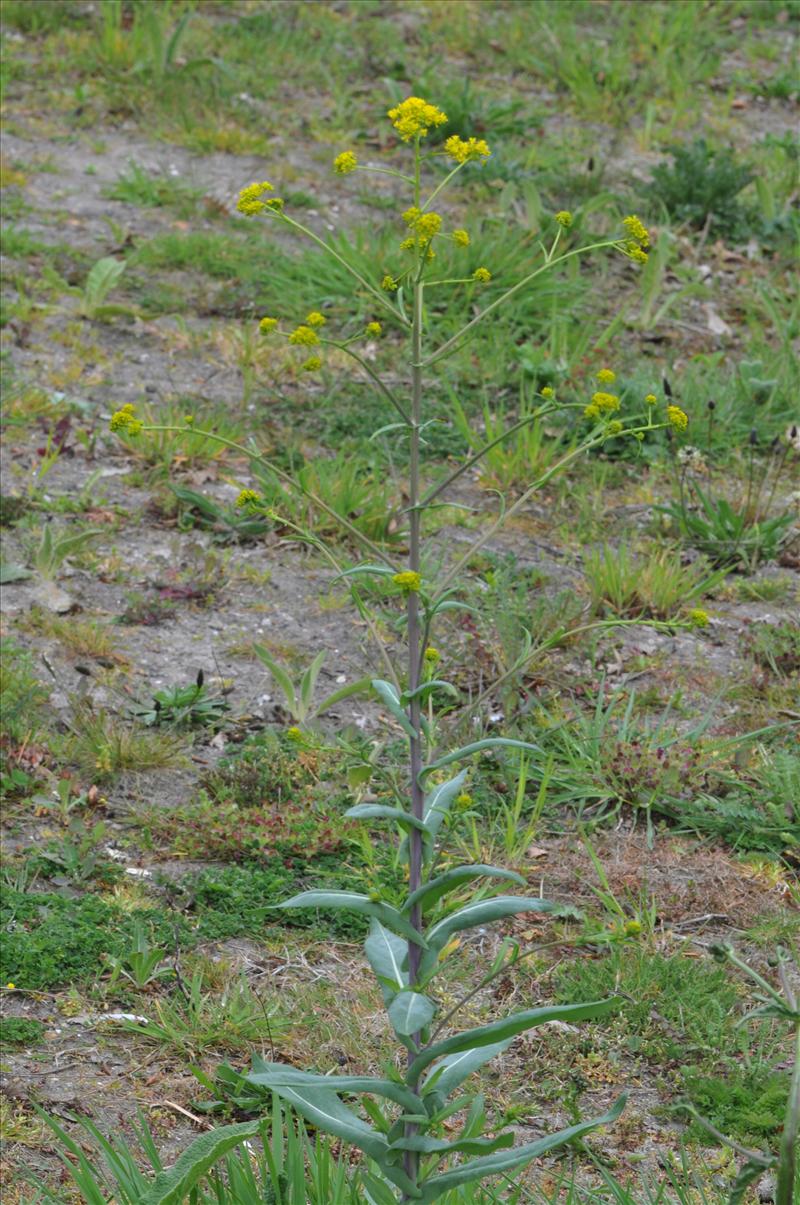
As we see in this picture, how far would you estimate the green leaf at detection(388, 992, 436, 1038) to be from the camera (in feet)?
6.29

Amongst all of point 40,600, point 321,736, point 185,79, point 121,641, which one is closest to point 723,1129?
point 321,736

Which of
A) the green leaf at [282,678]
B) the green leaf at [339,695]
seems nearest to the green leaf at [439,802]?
the green leaf at [339,695]

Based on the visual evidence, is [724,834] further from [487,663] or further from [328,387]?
[328,387]

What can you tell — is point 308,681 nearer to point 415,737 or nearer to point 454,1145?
point 415,737

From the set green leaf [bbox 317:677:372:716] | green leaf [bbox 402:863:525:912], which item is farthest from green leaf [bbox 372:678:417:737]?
green leaf [bbox 317:677:372:716]

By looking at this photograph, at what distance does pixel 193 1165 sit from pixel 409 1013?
0.59 meters

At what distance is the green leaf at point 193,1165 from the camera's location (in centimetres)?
226

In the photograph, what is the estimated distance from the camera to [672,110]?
839 centimetres

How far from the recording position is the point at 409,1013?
194cm

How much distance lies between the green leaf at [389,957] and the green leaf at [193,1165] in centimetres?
40

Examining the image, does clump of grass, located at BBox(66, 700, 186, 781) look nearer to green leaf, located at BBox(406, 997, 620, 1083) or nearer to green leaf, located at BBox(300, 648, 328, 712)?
green leaf, located at BBox(300, 648, 328, 712)

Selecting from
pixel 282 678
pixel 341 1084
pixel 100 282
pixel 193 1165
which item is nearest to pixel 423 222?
pixel 341 1084

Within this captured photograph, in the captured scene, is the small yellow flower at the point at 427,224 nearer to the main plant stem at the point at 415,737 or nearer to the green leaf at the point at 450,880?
the main plant stem at the point at 415,737

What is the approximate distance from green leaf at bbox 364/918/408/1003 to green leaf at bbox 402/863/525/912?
0.11 meters
